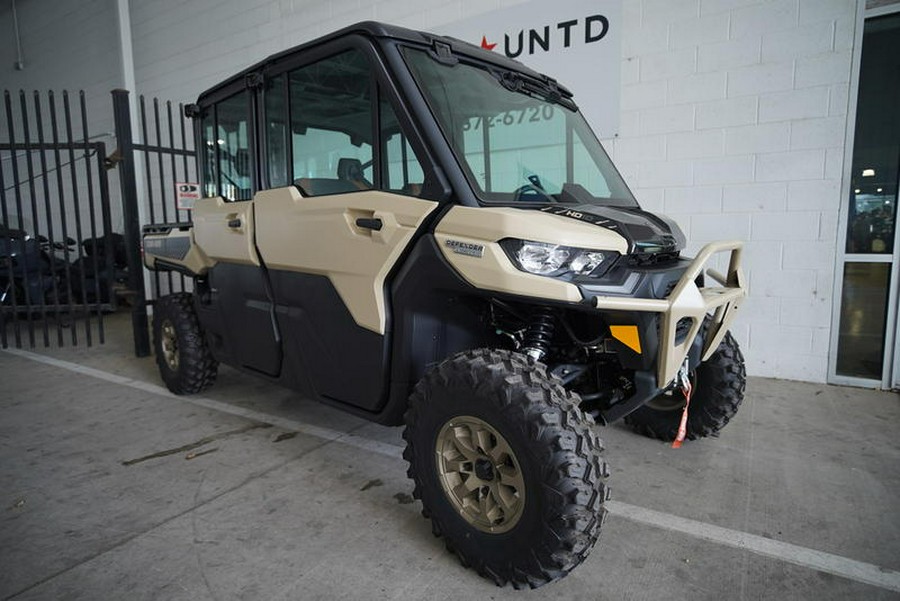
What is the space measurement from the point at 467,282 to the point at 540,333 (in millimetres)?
421

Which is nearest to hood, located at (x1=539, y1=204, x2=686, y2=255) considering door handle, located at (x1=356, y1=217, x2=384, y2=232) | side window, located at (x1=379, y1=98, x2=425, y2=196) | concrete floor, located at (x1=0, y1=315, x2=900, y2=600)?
side window, located at (x1=379, y1=98, x2=425, y2=196)

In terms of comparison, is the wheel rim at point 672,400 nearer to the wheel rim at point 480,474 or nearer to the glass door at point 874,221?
the wheel rim at point 480,474

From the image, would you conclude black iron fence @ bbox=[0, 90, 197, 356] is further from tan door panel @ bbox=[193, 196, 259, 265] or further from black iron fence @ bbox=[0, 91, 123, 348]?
tan door panel @ bbox=[193, 196, 259, 265]

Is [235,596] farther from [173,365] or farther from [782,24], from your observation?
[782,24]

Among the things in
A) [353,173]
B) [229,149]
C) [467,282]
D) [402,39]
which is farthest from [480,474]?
[229,149]

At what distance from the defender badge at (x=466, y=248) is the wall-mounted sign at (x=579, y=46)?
343cm

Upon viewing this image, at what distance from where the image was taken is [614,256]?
6.39 ft

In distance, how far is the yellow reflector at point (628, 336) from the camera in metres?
1.94

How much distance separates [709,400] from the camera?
305cm

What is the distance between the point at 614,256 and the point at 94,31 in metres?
11.8

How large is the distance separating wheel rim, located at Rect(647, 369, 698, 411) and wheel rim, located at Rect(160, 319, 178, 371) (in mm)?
3617

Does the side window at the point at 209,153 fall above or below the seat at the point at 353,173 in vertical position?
above

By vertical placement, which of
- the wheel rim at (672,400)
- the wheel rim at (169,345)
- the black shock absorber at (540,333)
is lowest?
the wheel rim at (672,400)

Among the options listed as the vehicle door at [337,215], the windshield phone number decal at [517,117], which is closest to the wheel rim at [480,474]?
the vehicle door at [337,215]
